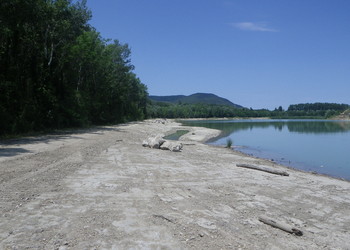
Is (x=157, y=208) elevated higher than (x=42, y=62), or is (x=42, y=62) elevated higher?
(x=42, y=62)

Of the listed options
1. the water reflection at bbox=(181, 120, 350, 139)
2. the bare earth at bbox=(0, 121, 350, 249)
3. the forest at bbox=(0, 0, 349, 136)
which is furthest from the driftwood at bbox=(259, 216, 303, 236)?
the water reflection at bbox=(181, 120, 350, 139)

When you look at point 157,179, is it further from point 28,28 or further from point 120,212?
point 28,28

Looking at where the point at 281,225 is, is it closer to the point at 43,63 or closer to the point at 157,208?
the point at 157,208

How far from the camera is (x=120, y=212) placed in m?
7.40

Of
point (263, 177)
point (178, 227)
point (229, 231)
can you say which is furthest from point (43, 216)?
point (263, 177)

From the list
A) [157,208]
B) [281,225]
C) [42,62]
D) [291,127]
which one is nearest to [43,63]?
[42,62]

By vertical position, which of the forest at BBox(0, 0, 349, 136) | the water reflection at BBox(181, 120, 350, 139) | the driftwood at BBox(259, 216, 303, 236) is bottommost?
the water reflection at BBox(181, 120, 350, 139)

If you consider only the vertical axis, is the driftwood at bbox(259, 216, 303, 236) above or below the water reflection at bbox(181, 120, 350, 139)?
above

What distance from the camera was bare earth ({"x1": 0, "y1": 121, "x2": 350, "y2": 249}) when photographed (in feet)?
19.8

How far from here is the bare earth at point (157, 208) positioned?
6031 mm

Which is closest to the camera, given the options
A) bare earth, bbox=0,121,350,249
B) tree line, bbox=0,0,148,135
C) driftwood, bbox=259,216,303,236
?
bare earth, bbox=0,121,350,249

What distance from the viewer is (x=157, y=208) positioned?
7.90 m

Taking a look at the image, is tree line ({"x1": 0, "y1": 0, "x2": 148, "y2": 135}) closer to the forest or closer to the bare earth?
the forest

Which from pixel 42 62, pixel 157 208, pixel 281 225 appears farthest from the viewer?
pixel 42 62
